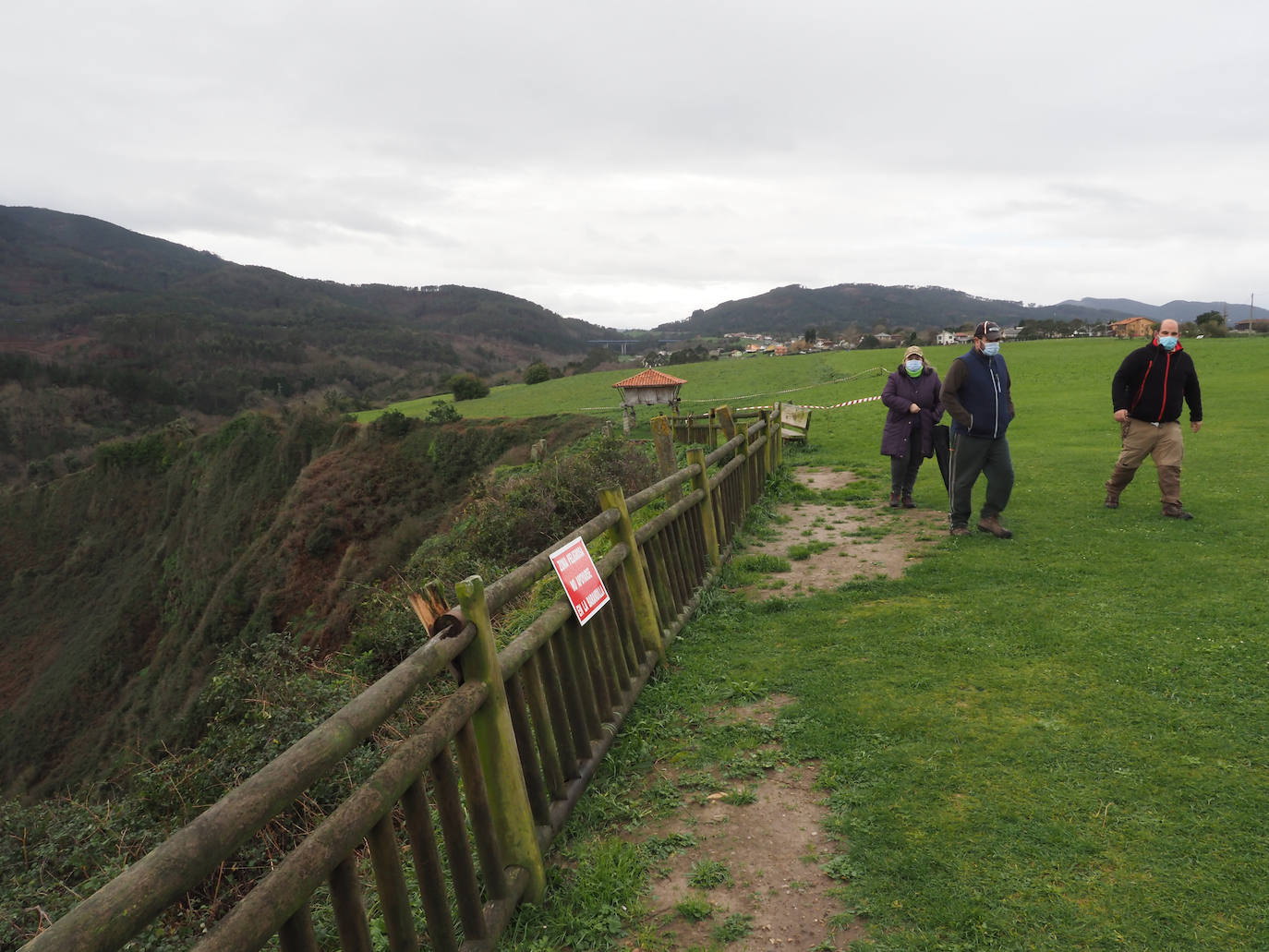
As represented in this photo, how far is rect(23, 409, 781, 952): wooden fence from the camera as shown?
140cm

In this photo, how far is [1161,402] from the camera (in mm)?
7266

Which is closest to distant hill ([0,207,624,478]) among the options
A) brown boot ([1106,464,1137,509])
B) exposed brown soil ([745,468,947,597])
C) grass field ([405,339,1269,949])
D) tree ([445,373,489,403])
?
tree ([445,373,489,403])

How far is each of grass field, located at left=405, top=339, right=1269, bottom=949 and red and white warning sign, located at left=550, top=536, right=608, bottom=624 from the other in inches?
34.3

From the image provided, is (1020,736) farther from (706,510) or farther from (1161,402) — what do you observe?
(1161,402)

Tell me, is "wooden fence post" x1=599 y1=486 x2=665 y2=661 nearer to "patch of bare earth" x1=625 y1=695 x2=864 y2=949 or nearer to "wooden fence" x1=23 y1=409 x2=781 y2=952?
"wooden fence" x1=23 y1=409 x2=781 y2=952

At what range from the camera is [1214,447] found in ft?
37.6

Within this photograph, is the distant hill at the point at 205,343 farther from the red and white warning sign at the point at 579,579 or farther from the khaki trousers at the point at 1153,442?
the red and white warning sign at the point at 579,579

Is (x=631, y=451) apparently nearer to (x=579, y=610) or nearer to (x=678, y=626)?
(x=678, y=626)

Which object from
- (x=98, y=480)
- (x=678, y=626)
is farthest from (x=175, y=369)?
(x=678, y=626)

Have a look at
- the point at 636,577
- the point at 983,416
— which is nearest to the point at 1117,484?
the point at 983,416

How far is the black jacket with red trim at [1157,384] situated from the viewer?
23.7 ft

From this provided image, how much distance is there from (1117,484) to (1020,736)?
5701 mm

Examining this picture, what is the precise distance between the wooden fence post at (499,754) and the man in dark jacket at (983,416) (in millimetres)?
5615

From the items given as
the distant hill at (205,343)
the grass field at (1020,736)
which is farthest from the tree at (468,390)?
the grass field at (1020,736)
